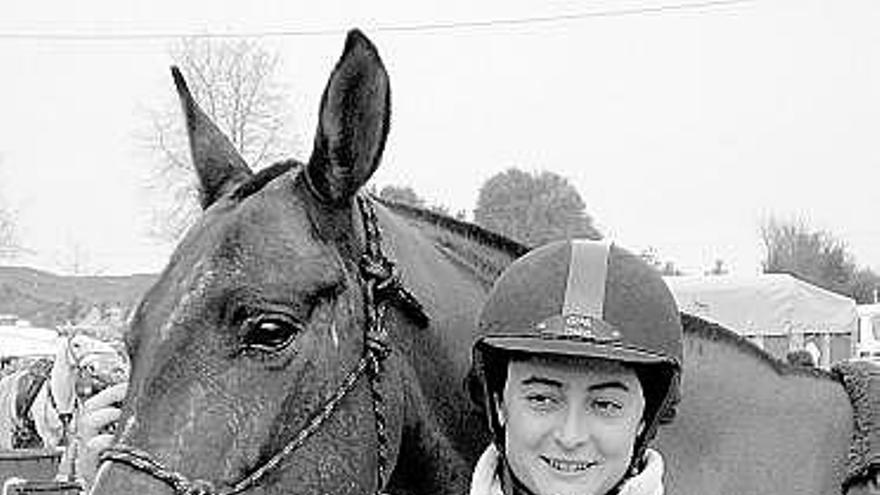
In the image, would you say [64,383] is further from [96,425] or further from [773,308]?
[96,425]

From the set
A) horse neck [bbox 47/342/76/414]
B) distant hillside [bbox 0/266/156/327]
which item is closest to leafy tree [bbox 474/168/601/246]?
horse neck [bbox 47/342/76/414]

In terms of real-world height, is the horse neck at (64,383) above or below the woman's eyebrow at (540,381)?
below

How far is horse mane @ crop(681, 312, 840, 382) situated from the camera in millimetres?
3730

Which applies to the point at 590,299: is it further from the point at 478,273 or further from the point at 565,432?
the point at 478,273

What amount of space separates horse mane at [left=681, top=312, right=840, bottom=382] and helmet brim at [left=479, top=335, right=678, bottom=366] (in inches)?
46.2

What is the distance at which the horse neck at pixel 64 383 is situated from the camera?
1504cm

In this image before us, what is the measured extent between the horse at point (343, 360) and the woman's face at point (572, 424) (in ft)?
1.80

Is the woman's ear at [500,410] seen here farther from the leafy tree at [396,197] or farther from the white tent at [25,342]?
the white tent at [25,342]

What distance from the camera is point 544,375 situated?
260 cm

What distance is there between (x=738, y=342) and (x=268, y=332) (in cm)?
151

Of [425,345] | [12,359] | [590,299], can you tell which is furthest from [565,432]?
[12,359]

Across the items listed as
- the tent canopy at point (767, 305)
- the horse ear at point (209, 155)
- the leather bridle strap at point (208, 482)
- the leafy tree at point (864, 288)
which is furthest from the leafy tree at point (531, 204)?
the leafy tree at point (864, 288)

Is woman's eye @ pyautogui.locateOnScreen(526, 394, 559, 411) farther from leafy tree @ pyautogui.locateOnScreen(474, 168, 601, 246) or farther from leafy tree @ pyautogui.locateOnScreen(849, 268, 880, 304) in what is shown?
leafy tree @ pyautogui.locateOnScreen(849, 268, 880, 304)

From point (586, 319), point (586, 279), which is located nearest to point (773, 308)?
point (586, 279)
